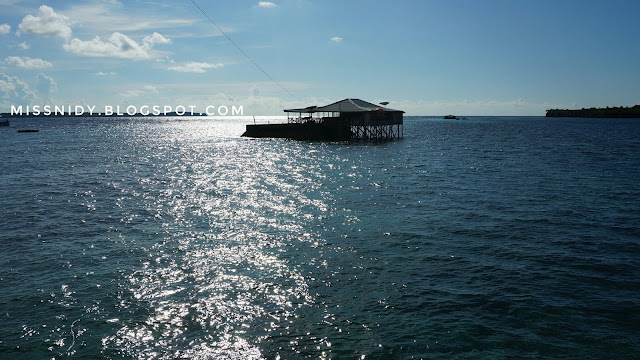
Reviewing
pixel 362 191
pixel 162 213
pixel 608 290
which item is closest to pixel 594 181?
pixel 362 191

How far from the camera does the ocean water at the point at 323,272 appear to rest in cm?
1068

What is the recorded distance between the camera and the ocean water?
35.0 feet

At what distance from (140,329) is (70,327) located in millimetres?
1964

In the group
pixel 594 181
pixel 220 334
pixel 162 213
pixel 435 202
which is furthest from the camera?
pixel 594 181

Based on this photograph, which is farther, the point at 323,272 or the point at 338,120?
the point at 338,120

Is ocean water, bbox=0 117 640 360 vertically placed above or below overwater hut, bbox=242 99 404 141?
below

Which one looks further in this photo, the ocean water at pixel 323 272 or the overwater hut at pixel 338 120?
the overwater hut at pixel 338 120

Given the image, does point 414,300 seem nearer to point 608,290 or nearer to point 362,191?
point 608,290

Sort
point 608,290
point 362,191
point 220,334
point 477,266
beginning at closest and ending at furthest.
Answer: point 220,334, point 608,290, point 477,266, point 362,191

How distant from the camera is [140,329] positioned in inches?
442

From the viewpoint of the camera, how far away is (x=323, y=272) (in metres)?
15.2

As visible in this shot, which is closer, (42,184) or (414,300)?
(414,300)

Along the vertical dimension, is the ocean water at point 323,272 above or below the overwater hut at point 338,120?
below

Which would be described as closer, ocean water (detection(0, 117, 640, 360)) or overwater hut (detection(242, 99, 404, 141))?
ocean water (detection(0, 117, 640, 360))
